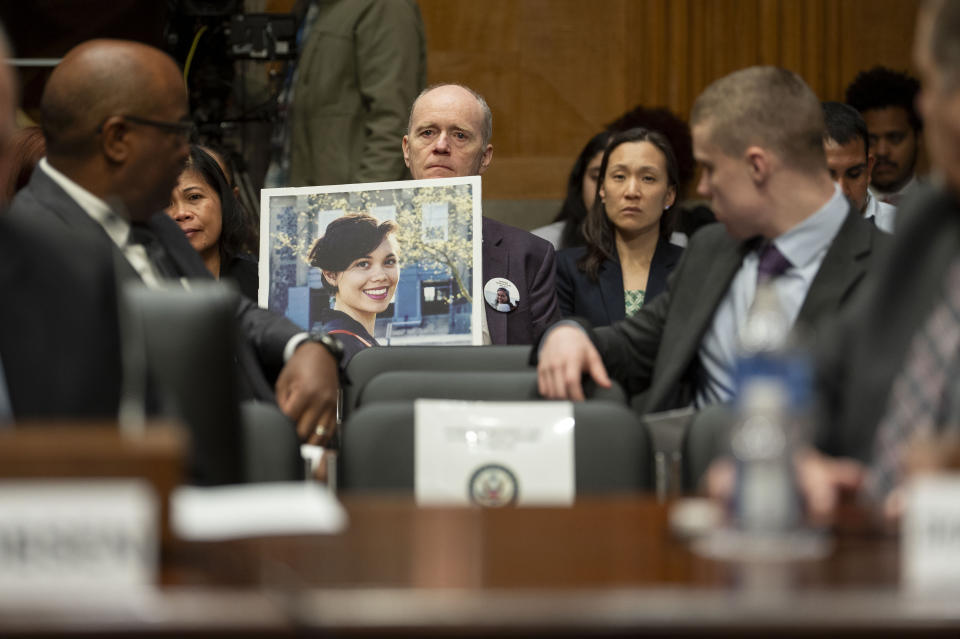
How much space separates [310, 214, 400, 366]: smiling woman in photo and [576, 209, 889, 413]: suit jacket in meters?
0.77

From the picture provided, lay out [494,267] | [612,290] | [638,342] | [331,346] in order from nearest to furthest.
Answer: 1. [331,346]
2. [638,342]
3. [494,267]
4. [612,290]

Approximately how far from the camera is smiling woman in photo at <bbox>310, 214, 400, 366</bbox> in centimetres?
387

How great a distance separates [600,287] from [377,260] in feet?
4.77

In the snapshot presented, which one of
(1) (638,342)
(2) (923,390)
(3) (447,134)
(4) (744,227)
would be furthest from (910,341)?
(3) (447,134)

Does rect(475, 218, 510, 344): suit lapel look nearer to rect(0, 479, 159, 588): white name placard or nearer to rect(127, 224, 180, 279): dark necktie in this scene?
rect(127, 224, 180, 279): dark necktie

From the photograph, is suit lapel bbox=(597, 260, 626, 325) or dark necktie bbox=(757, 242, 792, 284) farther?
suit lapel bbox=(597, 260, 626, 325)

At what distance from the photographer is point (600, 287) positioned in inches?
203

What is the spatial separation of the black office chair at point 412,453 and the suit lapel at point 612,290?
2.52 metres

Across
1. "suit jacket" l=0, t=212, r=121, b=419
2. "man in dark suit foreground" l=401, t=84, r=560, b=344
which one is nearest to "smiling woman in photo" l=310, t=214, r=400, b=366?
"man in dark suit foreground" l=401, t=84, r=560, b=344

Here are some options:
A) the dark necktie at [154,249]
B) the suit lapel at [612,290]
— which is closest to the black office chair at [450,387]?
the dark necktie at [154,249]

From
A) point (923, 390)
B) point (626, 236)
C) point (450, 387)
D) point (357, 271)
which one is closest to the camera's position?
point (923, 390)

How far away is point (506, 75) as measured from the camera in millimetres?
7066

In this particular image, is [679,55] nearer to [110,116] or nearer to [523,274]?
[523,274]

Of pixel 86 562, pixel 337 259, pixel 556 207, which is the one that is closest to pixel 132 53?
pixel 337 259
